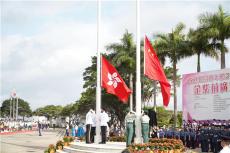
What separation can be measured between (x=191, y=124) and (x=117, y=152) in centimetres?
1028

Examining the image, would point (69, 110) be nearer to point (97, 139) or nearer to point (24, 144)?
point (24, 144)

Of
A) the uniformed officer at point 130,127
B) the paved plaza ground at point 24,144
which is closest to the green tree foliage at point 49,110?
the paved plaza ground at point 24,144

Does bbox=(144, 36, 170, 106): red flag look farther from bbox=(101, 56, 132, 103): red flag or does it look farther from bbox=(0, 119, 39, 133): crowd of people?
bbox=(0, 119, 39, 133): crowd of people

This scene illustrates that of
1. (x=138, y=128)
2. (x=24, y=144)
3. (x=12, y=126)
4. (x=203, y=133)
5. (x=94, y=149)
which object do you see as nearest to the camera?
(x=94, y=149)

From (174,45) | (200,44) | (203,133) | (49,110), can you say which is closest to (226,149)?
(203,133)

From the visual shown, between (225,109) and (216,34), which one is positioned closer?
(225,109)

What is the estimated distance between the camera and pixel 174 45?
36031mm

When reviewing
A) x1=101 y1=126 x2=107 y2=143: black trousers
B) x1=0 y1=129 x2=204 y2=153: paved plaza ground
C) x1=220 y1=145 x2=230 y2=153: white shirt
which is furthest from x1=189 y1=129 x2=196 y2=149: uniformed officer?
x1=220 y1=145 x2=230 y2=153: white shirt

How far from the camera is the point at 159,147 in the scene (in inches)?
578

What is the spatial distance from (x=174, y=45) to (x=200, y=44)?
3559 mm

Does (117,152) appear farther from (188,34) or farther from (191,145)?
(188,34)

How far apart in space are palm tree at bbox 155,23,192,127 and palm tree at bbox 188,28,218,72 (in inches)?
58.7

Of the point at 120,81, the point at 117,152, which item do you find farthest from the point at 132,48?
the point at 117,152

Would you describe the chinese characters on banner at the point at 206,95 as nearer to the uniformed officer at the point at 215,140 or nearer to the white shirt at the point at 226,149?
the uniformed officer at the point at 215,140
